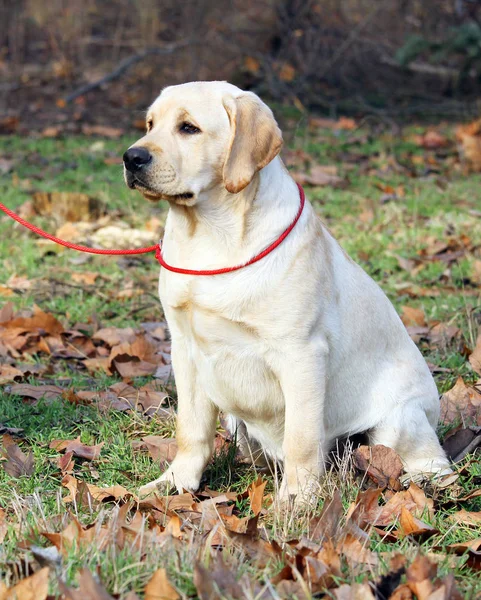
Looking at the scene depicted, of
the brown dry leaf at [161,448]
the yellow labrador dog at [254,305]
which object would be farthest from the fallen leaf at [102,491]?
the brown dry leaf at [161,448]

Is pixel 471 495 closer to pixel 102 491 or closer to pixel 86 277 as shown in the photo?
pixel 102 491

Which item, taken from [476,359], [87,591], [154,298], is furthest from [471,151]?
[87,591]

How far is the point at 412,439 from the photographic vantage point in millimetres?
3357

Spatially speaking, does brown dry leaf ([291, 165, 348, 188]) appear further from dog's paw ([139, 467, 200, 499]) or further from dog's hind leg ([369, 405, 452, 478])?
dog's paw ([139, 467, 200, 499])

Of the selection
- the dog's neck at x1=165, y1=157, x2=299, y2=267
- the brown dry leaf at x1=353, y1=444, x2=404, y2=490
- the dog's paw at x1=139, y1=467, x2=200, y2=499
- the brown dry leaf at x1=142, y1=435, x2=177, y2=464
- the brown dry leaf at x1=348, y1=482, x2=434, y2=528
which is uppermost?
the dog's neck at x1=165, y1=157, x2=299, y2=267

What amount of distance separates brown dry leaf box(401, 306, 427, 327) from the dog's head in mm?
2254

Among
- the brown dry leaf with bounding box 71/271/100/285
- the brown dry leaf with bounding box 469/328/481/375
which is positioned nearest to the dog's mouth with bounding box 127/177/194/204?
the brown dry leaf with bounding box 469/328/481/375

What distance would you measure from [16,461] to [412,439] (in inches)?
60.1

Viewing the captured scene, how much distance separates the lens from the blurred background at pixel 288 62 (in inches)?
449

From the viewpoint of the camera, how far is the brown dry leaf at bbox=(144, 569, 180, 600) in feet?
7.22

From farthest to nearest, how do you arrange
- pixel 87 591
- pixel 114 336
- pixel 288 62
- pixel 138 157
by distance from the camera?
pixel 288 62 < pixel 114 336 < pixel 138 157 < pixel 87 591

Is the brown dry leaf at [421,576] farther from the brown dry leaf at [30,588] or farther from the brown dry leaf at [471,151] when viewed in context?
the brown dry leaf at [471,151]

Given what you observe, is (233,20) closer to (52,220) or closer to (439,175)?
(439,175)

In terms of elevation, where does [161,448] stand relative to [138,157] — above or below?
below
